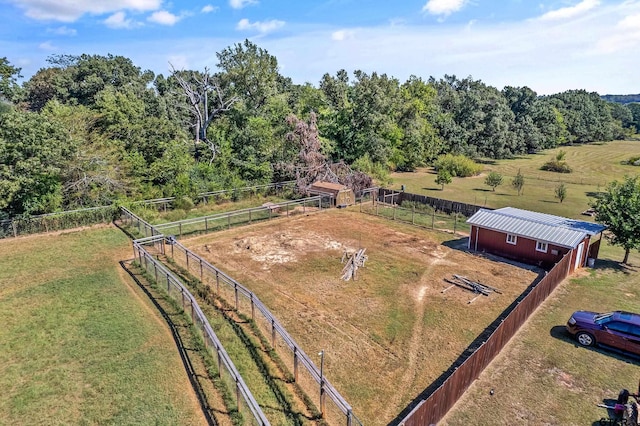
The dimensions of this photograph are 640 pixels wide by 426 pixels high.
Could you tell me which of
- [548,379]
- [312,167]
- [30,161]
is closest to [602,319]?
[548,379]

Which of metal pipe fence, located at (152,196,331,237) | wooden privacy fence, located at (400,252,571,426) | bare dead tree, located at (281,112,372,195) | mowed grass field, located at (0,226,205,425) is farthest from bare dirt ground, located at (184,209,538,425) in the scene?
bare dead tree, located at (281,112,372,195)

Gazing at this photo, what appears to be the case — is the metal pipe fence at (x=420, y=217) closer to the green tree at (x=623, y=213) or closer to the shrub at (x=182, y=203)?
the green tree at (x=623, y=213)

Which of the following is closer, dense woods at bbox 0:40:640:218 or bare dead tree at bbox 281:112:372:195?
dense woods at bbox 0:40:640:218

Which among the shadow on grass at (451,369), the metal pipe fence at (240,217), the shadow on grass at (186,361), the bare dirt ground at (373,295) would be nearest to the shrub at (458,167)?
the metal pipe fence at (240,217)

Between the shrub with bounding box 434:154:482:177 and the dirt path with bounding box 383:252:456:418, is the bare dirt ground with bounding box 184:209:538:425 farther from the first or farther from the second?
the shrub with bounding box 434:154:482:177

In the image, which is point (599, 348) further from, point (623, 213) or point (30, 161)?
point (30, 161)

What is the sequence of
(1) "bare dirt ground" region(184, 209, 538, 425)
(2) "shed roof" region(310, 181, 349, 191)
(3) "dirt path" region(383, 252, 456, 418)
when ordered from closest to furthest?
1. (3) "dirt path" region(383, 252, 456, 418)
2. (1) "bare dirt ground" region(184, 209, 538, 425)
3. (2) "shed roof" region(310, 181, 349, 191)
